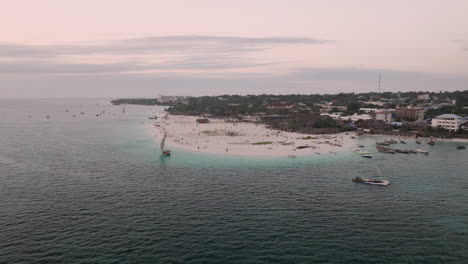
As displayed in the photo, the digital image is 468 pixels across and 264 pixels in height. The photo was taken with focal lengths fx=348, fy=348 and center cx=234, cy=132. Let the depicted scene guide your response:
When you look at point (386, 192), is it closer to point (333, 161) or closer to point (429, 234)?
point (429, 234)

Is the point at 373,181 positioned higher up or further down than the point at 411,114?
further down

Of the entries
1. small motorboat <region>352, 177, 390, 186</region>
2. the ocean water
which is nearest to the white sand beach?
the ocean water

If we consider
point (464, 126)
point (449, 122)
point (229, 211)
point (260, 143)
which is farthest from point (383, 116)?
point (229, 211)

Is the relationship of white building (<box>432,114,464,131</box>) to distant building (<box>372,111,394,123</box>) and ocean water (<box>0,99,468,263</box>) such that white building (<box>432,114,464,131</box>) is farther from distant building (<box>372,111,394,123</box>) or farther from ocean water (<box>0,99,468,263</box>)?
ocean water (<box>0,99,468,263</box>)

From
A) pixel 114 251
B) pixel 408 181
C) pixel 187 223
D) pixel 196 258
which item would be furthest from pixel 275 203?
pixel 408 181

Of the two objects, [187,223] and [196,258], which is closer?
[196,258]

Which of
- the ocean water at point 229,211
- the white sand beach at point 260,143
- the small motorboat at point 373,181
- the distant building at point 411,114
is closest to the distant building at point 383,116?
the distant building at point 411,114

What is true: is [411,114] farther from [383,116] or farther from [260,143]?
[260,143]
